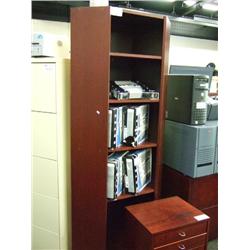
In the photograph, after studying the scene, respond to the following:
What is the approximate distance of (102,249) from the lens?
1.78 meters

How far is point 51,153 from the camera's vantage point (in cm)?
176

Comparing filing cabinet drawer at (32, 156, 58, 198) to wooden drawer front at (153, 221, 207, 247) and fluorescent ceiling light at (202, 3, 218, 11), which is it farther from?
fluorescent ceiling light at (202, 3, 218, 11)

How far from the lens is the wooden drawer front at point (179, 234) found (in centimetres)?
151

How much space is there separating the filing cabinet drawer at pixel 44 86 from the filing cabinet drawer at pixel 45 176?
394mm

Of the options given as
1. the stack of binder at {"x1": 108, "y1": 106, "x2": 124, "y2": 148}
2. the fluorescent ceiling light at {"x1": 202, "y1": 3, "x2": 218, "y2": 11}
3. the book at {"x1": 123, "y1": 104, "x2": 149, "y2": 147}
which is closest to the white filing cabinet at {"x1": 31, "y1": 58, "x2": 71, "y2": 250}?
the stack of binder at {"x1": 108, "y1": 106, "x2": 124, "y2": 148}

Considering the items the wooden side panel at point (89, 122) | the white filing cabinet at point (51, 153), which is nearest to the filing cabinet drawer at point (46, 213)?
the white filing cabinet at point (51, 153)

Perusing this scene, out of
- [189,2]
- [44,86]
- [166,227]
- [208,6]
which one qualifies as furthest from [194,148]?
[208,6]

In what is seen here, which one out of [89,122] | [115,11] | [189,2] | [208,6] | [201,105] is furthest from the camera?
[208,6]

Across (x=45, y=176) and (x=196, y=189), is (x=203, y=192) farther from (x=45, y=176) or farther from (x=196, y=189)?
(x=45, y=176)

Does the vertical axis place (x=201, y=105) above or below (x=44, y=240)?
above

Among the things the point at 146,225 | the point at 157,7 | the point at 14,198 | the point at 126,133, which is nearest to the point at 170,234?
the point at 146,225

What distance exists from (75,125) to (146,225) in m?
0.80

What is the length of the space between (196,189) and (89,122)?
1.10 m

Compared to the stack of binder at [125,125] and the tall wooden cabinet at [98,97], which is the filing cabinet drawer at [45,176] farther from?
the stack of binder at [125,125]
